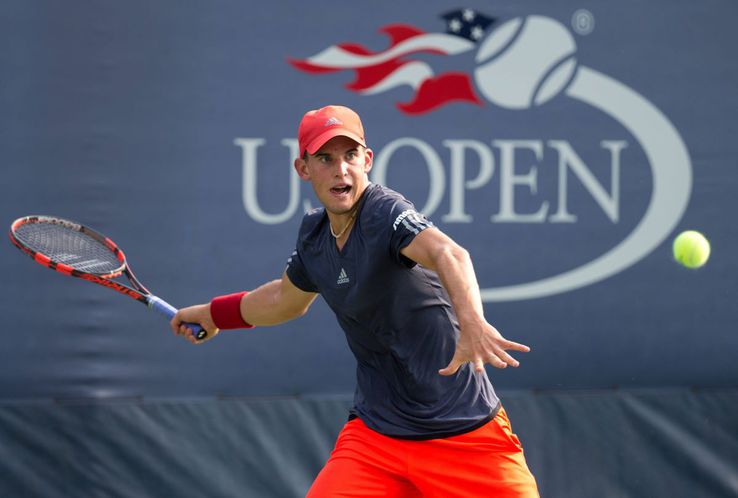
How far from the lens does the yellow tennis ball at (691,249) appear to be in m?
4.91

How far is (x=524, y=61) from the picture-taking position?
521 cm

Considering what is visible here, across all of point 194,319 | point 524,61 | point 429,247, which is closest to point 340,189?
point 429,247

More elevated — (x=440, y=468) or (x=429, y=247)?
(x=429, y=247)

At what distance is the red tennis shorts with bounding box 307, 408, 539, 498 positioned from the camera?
140 inches

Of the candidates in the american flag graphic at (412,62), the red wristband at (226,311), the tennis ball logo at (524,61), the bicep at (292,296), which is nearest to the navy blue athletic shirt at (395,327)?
the bicep at (292,296)

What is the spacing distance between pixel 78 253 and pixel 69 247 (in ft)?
0.17

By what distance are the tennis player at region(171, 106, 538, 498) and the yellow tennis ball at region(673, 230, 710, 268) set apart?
5.37 ft

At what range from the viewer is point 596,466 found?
5211mm

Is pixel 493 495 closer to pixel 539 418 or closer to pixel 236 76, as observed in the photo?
pixel 539 418

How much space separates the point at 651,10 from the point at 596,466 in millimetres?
2205

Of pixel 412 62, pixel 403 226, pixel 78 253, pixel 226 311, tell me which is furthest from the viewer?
pixel 412 62

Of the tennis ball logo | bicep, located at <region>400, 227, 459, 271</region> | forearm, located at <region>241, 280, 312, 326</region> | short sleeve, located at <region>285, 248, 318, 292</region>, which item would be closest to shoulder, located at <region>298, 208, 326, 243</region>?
short sleeve, located at <region>285, 248, 318, 292</region>

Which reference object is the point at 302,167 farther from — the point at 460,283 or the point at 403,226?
the point at 460,283

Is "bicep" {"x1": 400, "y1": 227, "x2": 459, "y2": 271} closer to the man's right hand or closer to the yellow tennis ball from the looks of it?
the man's right hand
